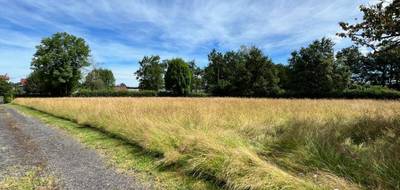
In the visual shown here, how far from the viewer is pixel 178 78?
6044cm

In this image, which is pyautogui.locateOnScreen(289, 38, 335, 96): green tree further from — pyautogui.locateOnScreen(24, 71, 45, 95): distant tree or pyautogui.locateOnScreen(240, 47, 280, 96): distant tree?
pyautogui.locateOnScreen(24, 71, 45, 95): distant tree

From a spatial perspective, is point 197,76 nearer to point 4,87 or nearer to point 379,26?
point 4,87

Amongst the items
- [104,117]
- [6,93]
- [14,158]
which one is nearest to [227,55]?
[6,93]

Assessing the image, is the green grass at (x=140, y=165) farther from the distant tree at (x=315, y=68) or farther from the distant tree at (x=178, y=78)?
the distant tree at (x=178, y=78)

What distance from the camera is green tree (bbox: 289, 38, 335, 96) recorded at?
135 ft

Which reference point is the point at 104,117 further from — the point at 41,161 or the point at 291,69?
the point at 291,69

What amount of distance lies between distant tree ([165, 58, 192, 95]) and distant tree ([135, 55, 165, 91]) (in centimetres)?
1553

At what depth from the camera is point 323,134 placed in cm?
600

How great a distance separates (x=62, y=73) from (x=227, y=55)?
32.6 metres

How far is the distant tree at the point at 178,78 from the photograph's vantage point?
198 feet

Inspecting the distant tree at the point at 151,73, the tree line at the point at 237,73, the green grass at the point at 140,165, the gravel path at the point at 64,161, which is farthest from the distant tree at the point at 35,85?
the green grass at the point at 140,165

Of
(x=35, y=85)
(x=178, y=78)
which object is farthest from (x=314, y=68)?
(x=35, y=85)

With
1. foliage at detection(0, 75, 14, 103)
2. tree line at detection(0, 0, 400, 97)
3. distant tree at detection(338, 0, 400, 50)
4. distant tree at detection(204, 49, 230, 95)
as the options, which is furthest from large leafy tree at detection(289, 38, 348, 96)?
foliage at detection(0, 75, 14, 103)

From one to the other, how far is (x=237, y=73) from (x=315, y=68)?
11.6 metres
